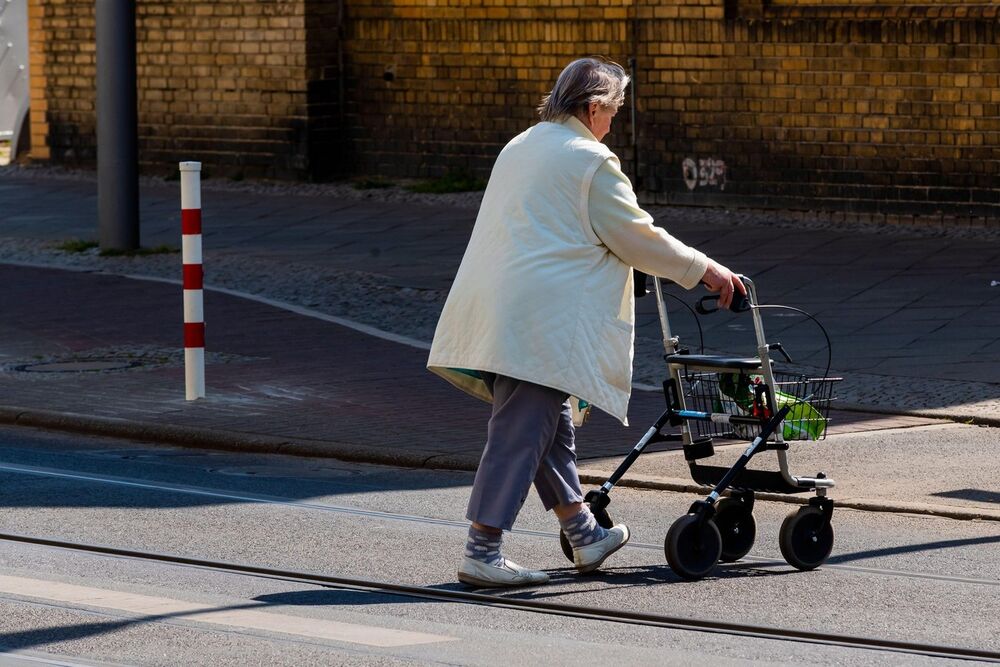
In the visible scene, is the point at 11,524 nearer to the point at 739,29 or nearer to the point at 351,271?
the point at 351,271

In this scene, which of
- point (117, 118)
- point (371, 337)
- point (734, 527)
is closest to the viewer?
point (734, 527)

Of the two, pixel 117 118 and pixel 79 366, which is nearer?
pixel 79 366

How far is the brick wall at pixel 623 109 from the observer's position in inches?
685

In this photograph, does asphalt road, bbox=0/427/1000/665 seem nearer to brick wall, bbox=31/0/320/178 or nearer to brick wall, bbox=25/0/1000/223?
brick wall, bbox=25/0/1000/223

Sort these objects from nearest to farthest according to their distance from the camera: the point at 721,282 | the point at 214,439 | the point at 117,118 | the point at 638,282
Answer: the point at 721,282
the point at 638,282
the point at 214,439
the point at 117,118

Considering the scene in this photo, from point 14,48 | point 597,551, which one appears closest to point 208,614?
point 597,551

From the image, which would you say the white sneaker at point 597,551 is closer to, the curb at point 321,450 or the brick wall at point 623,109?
the curb at point 321,450

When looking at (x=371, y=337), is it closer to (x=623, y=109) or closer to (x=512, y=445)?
(x=512, y=445)

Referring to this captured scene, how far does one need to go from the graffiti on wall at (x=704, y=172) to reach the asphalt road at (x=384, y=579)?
1045cm

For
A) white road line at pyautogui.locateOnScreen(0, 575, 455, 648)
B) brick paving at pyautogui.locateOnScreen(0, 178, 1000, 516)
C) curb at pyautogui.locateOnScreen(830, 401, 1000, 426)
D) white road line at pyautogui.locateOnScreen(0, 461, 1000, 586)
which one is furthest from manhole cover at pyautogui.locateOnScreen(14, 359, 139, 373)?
white road line at pyautogui.locateOnScreen(0, 575, 455, 648)

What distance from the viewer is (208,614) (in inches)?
239

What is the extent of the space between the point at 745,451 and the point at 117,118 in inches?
434

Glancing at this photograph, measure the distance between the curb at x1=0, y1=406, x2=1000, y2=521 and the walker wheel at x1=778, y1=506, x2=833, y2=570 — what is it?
121 cm

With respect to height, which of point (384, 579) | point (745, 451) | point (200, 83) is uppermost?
point (200, 83)
